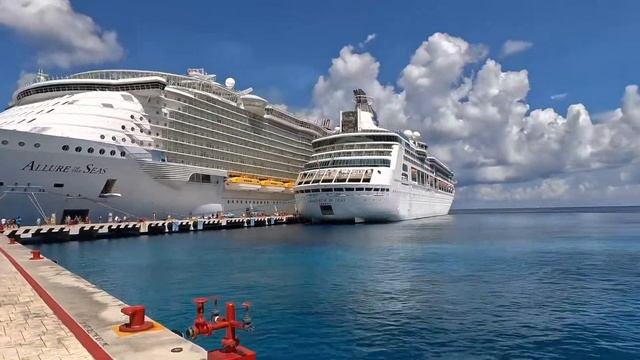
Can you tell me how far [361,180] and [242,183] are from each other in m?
19.4

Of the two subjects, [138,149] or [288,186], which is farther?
[288,186]

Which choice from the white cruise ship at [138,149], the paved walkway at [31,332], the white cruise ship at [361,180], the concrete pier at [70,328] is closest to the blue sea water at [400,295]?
the concrete pier at [70,328]

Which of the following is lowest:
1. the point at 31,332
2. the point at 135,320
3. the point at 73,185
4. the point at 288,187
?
the point at 31,332

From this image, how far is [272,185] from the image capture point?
80750 mm

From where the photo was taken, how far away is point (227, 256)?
3284cm

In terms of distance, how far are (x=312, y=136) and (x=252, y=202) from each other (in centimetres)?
3409

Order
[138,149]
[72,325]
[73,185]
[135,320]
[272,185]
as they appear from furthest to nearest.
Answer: [272,185], [138,149], [73,185], [72,325], [135,320]

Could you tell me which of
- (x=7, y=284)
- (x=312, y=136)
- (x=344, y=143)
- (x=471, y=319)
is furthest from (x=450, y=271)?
(x=312, y=136)

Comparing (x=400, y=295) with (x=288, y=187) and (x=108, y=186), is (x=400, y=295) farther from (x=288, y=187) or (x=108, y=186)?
(x=288, y=187)

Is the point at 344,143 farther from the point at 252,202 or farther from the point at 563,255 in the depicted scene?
the point at 563,255

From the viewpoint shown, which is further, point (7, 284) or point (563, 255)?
point (563, 255)

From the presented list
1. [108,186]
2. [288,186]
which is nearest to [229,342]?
[108,186]

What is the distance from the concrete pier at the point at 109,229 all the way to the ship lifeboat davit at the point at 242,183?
5.91 metres

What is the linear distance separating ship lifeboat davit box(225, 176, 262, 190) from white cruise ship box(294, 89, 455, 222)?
7.16 meters
